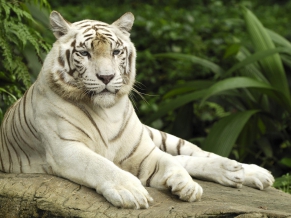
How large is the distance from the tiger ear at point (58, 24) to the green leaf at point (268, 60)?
3076 millimetres

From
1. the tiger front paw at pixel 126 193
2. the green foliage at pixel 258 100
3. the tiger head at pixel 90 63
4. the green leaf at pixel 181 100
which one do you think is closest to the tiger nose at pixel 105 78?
the tiger head at pixel 90 63

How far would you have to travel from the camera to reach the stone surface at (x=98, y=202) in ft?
10.0

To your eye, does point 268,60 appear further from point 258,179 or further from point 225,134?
point 258,179

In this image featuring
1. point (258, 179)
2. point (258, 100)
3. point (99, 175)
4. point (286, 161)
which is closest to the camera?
point (99, 175)

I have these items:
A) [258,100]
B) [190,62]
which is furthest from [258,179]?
[190,62]

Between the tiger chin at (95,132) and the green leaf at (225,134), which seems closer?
the tiger chin at (95,132)

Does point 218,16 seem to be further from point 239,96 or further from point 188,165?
point 188,165

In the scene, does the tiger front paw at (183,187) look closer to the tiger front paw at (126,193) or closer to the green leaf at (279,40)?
the tiger front paw at (126,193)

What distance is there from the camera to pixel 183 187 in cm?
335

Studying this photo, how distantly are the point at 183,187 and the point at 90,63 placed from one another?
0.92 m

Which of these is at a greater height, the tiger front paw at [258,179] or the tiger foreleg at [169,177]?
the tiger foreleg at [169,177]

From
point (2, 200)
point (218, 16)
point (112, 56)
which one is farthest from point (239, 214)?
point (218, 16)

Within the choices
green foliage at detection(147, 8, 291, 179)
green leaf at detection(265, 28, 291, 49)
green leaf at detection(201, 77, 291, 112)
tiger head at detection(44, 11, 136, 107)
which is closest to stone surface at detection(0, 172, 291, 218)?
tiger head at detection(44, 11, 136, 107)

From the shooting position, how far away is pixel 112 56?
3.56 meters
